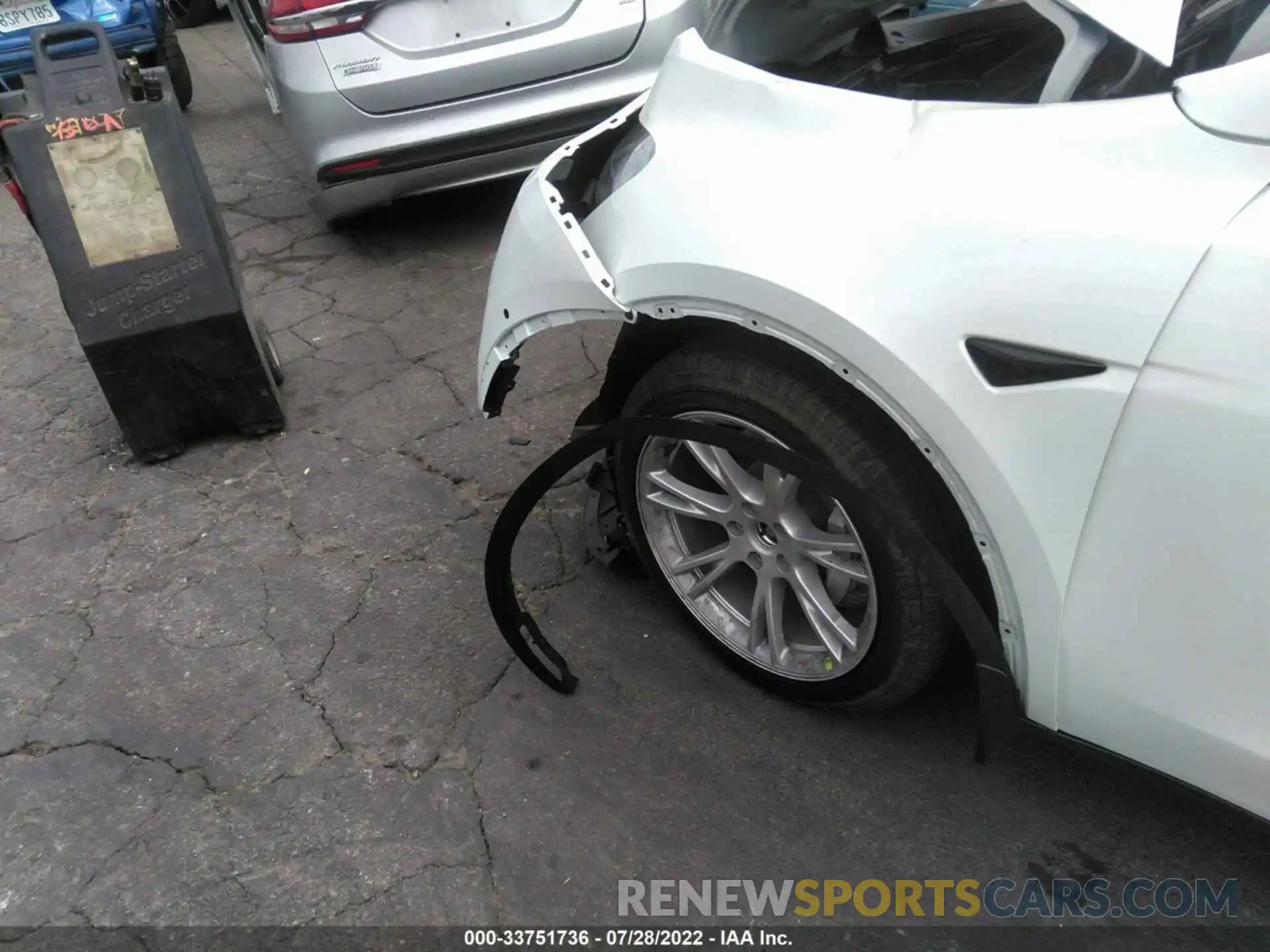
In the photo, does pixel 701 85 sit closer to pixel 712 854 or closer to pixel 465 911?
pixel 712 854

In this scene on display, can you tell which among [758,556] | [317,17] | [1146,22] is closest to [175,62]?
[317,17]

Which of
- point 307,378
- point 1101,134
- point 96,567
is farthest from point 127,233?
point 1101,134

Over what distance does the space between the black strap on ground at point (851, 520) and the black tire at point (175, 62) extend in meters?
5.40

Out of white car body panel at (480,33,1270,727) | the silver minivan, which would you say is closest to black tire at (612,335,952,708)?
white car body panel at (480,33,1270,727)

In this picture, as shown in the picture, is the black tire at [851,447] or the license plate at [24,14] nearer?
the black tire at [851,447]

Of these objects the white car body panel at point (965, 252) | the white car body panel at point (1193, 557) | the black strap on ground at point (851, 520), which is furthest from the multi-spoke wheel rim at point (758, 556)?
the white car body panel at point (1193, 557)

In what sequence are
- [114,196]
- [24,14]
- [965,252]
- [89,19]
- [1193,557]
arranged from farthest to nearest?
[24,14] < [89,19] < [114,196] < [965,252] < [1193,557]

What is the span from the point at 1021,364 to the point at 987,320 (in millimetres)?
85

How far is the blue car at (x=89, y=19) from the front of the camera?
18.1ft

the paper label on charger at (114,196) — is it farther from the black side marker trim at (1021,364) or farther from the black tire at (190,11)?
the black tire at (190,11)

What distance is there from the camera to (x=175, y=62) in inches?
252

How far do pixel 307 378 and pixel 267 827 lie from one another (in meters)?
1.99

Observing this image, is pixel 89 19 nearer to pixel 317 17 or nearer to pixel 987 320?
pixel 317 17

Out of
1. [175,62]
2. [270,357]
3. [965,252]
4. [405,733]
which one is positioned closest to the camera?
[965,252]
